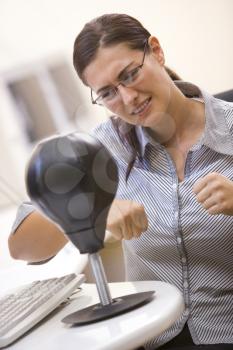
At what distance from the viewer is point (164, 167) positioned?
3.14 feet

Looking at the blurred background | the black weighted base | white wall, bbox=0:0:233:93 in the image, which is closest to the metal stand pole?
the black weighted base

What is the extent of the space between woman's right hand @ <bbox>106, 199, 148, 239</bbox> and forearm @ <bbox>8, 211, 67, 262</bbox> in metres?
0.16

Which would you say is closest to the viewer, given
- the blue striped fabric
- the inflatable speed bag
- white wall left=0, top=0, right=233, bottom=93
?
the inflatable speed bag

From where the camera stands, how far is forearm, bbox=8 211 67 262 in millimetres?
792

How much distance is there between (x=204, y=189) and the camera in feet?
2.18

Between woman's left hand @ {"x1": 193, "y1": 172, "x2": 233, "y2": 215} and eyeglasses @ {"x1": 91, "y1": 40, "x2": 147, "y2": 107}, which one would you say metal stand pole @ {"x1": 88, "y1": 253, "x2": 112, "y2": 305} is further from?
eyeglasses @ {"x1": 91, "y1": 40, "x2": 147, "y2": 107}

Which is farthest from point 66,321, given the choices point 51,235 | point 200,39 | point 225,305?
point 200,39

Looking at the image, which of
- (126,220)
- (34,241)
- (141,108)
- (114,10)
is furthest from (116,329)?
(114,10)

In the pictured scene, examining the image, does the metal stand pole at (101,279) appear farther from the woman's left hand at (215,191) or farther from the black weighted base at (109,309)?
the woman's left hand at (215,191)

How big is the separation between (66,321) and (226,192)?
29 centimetres

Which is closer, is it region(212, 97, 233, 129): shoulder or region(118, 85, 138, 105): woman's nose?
region(118, 85, 138, 105): woman's nose

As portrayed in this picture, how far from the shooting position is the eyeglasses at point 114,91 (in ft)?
2.60

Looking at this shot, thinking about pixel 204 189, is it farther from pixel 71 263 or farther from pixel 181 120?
pixel 71 263

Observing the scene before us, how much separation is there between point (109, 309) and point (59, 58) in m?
0.37
